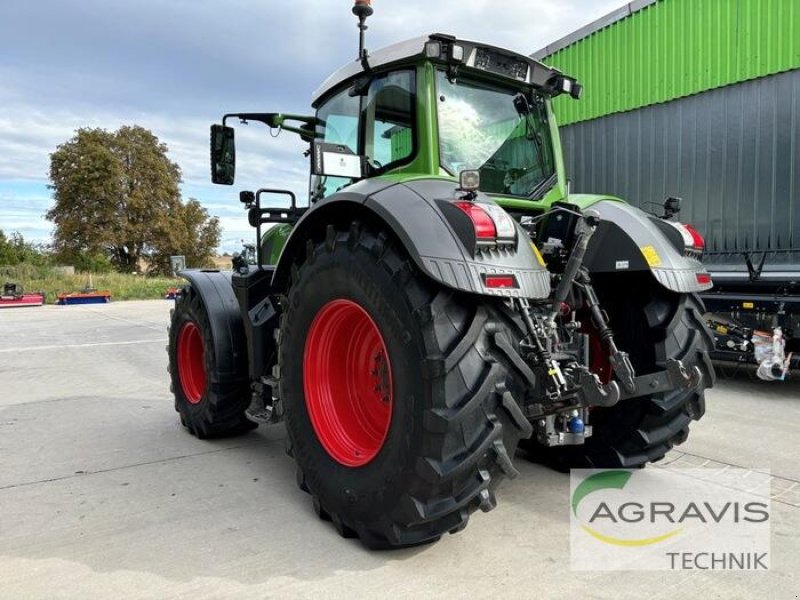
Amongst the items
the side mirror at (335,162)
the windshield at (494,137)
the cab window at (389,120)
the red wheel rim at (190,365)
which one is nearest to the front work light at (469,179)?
the windshield at (494,137)

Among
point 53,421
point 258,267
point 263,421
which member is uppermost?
point 258,267

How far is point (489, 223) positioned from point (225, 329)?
242cm

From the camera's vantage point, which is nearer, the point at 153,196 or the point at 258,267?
the point at 258,267

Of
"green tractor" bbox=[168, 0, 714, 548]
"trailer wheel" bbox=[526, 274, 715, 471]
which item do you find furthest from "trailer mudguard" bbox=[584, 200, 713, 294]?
"trailer wheel" bbox=[526, 274, 715, 471]

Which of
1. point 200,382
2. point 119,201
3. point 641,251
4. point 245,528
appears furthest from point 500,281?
point 119,201

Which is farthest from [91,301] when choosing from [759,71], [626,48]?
[759,71]

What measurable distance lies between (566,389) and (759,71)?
5.58 metres

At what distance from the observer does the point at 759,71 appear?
252 inches

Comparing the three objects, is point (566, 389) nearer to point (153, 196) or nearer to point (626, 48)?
point (626, 48)

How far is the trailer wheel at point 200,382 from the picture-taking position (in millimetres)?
4254

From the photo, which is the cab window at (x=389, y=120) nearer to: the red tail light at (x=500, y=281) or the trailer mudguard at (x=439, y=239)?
the trailer mudguard at (x=439, y=239)

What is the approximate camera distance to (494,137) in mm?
3393

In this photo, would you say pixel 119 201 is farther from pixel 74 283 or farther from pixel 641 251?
pixel 641 251

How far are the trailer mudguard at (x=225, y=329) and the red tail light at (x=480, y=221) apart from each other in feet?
7.56
